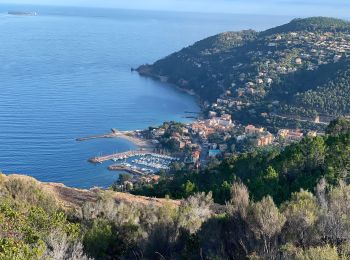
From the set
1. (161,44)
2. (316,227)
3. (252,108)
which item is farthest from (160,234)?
(161,44)

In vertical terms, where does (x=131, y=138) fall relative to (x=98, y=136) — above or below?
above

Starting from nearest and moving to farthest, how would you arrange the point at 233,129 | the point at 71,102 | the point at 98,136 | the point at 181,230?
the point at 181,230 → the point at 98,136 → the point at 233,129 → the point at 71,102

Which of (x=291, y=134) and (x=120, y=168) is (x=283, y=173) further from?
(x=291, y=134)

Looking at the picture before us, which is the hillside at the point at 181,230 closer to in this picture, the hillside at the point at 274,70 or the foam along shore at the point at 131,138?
the foam along shore at the point at 131,138

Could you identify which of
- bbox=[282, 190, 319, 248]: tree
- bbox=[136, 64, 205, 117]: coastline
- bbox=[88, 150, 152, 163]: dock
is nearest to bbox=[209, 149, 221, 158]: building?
bbox=[88, 150, 152, 163]: dock

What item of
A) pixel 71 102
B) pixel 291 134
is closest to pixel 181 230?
pixel 291 134

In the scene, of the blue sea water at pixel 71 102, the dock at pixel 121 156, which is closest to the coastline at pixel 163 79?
the blue sea water at pixel 71 102

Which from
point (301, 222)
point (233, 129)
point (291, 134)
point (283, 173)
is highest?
point (301, 222)

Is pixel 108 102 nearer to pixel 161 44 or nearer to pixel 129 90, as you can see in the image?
pixel 129 90
